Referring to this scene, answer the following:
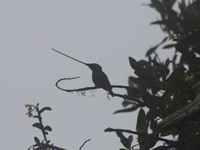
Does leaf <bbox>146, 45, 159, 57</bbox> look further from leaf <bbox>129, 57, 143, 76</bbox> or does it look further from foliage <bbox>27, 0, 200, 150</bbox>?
leaf <bbox>129, 57, 143, 76</bbox>

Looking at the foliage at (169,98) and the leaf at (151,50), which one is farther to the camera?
the leaf at (151,50)

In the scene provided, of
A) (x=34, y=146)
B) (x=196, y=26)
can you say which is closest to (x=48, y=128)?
(x=34, y=146)

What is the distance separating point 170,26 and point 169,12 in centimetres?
32

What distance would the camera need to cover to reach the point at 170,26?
16.7 ft

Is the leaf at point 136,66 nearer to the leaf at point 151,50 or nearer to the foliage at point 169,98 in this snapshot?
the foliage at point 169,98

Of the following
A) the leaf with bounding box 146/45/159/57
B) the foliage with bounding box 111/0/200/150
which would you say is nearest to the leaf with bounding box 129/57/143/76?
the foliage with bounding box 111/0/200/150

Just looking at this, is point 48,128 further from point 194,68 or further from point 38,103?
point 194,68

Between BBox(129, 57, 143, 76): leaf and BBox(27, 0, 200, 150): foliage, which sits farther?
BBox(129, 57, 143, 76): leaf

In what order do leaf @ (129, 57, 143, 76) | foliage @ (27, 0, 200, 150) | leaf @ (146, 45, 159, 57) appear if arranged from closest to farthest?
foliage @ (27, 0, 200, 150)
leaf @ (129, 57, 143, 76)
leaf @ (146, 45, 159, 57)

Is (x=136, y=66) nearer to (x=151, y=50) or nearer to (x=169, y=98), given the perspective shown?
(x=169, y=98)

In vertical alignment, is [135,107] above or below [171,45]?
below

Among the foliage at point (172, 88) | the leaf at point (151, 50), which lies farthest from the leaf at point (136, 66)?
the leaf at point (151, 50)

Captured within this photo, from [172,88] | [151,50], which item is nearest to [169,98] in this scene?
[172,88]

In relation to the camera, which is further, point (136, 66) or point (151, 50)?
point (151, 50)
